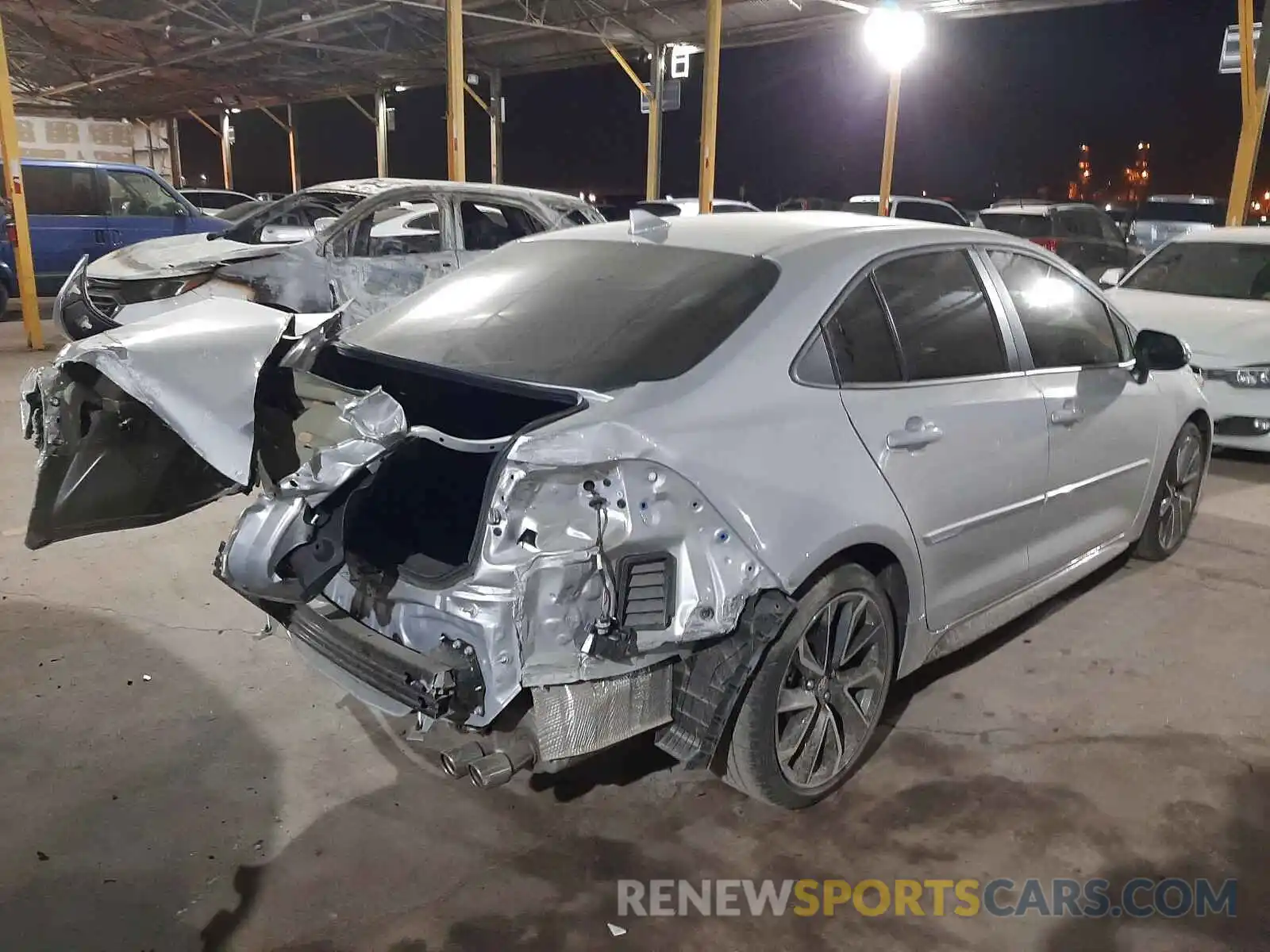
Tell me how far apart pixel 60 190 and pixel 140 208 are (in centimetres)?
93

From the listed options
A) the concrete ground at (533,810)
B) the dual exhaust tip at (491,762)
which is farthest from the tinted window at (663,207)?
the dual exhaust tip at (491,762)

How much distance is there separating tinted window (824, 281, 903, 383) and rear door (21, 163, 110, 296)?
491 inches

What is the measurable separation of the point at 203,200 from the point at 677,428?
1859 centimetres

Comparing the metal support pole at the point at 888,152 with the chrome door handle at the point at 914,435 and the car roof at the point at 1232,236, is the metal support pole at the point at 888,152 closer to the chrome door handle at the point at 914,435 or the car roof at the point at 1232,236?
the car roof at the point at 1232,236

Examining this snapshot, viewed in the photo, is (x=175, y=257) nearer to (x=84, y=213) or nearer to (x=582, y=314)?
(x=84, y=213)

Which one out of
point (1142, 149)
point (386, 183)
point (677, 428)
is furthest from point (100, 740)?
point (1142, 149)

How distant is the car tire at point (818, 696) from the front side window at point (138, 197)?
43.1ft

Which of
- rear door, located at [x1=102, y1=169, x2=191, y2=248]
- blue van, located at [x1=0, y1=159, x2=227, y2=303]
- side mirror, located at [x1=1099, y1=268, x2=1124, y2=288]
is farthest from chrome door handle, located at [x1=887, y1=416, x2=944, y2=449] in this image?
rear door, located at [x1=102, y1=169, x2=191, y2=248]

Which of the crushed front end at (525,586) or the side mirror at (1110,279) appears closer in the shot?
the crushed front end at (525,586)

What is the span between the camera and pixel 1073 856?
105 inches

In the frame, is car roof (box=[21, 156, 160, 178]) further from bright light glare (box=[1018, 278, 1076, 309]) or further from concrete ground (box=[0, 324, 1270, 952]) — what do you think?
bright light glare (box=[1018, 278, 1076, 309])

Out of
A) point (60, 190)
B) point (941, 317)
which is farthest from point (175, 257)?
point (941, 317)

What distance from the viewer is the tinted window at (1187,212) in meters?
18.1

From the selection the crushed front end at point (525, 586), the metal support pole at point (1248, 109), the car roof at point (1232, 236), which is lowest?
the crushed front end at point (525, 586)
